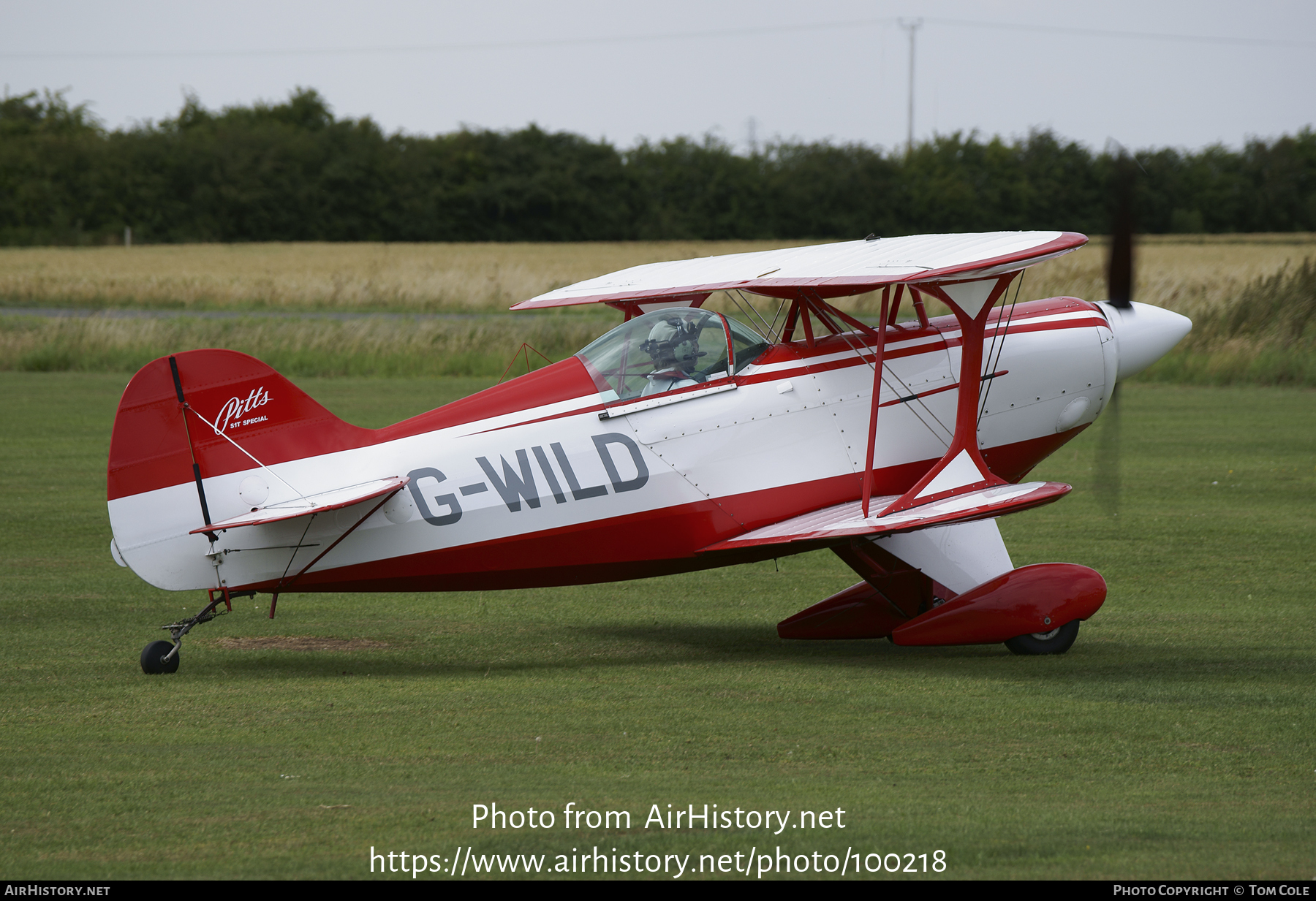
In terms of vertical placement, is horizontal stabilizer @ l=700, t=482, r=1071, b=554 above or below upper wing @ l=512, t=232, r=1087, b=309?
below

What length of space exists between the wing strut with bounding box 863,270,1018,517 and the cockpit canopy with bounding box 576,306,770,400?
42.0 inches

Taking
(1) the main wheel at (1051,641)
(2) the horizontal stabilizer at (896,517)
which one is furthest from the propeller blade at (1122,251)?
(1) the main wheel at (1051,641)

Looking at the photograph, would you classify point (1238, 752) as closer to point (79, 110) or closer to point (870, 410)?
point (870, 410)

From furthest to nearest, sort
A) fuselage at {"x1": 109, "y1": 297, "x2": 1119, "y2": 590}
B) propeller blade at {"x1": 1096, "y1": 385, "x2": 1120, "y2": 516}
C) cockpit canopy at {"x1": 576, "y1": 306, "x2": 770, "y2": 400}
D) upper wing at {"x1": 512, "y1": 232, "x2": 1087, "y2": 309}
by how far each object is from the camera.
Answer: propeller blade at {"x1": 1096, "y1": 385, "x2": 1120, "y2": 516} → cockpit canopy at {"x1": 576, "y1": 306, "x2": 770, "y2": 400} → fuselage at {"x1": 109, "y1": 297, "x2": 1119, "y2": 590} → upper wing at {"x1": 512, "y1": 232, "x2": 1087, "y2": 309}

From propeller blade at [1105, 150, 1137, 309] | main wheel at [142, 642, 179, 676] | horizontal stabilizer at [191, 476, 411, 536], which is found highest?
propeller blade at [1105, 150, 1137, 309]

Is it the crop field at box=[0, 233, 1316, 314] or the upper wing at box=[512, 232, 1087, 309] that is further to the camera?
the crop field at box=[0, 233, 1316, 314]

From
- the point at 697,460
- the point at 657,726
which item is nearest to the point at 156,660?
the point at 657,726

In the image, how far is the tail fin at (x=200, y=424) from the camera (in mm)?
7746

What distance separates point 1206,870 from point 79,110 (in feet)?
304

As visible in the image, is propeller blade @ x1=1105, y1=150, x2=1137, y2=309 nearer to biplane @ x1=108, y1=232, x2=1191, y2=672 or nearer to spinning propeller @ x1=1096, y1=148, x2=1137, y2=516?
spinning propeller @ x1=1096, y1=148, x2=1137, y2=516

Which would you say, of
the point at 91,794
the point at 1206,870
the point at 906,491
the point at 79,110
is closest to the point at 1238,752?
the point at 1206,870

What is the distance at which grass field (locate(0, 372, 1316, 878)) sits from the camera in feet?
16.9

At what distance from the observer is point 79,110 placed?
8594cm

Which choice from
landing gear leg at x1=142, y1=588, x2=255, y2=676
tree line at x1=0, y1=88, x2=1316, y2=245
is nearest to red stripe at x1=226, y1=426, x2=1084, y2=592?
landing gear leg at x1=142, y1=588, x2=255, y2=676
